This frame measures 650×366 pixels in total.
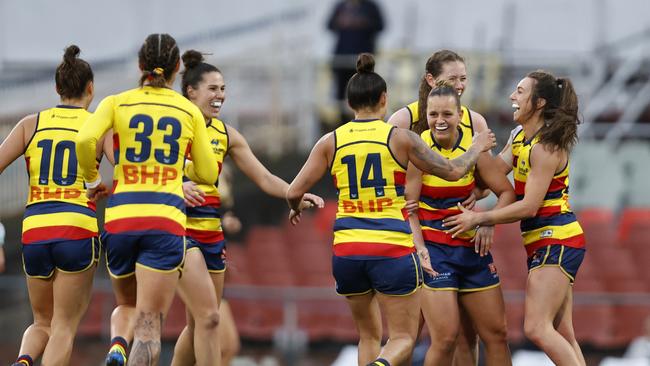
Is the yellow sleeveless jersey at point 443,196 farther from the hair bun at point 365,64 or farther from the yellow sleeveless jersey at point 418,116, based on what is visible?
the hair bun at point 365,64

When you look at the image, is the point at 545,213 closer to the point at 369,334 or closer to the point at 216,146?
the point at 369,334

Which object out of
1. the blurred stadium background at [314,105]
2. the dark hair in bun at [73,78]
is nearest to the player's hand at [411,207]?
the dark hair in bun at [73,78]

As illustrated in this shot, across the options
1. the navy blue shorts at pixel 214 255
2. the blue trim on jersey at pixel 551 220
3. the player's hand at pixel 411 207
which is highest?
the player's hand at pixel 411 207

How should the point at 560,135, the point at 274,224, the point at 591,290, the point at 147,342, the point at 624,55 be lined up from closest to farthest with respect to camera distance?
the point at 147,342, the point at 560,135, the point at 591,290, the point at 274,224, the point at 624,55

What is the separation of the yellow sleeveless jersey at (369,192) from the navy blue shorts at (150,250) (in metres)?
1.06

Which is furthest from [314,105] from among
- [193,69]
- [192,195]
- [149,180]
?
[149,180]

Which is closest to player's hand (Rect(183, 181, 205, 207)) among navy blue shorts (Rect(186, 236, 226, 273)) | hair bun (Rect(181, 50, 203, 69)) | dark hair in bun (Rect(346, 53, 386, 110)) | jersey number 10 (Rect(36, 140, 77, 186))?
navy blue shorts (Rect(186, 236, 226, 273))

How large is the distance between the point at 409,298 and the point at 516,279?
24.1ft

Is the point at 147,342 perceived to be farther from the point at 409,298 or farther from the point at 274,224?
the point at 274,224

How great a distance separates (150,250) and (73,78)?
1603 millimetres

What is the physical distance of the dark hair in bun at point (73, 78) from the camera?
8.78 metres

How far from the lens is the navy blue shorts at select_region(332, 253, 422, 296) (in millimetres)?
8219

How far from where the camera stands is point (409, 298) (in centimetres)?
831

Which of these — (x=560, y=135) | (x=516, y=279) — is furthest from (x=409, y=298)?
(x=516, y=279)
